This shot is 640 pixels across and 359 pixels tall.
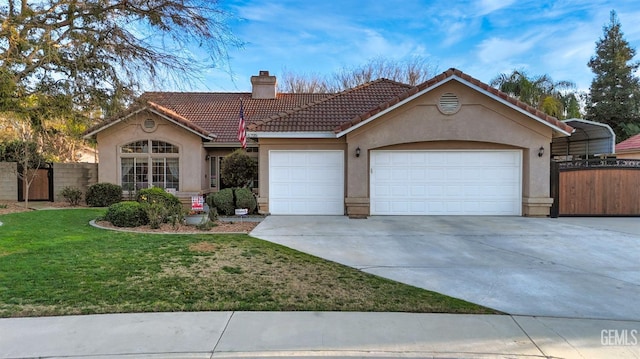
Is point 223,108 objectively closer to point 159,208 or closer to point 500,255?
point 159,208

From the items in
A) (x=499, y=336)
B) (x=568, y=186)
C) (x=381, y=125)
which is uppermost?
(x=381, y=125)

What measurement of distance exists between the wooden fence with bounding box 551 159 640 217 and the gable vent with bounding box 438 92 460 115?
3.89 metres

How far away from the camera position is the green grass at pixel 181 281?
194 inches

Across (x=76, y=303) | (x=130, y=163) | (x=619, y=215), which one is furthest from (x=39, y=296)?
(x=619, y=215)

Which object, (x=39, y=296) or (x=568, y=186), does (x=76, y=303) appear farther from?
(x=568, y=186)

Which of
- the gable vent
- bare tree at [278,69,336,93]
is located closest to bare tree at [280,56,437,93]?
bare tree at [278,69,336,93]

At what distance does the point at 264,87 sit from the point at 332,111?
956 cm

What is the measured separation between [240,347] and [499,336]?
2.73m

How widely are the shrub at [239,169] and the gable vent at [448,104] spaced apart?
734 cm

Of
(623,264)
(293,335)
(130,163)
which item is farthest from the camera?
(130,163)

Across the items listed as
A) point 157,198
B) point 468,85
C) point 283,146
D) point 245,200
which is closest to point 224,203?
point 245,200

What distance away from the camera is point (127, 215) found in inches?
423

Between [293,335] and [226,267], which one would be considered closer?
[293,335]

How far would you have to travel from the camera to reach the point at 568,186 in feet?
43.1
